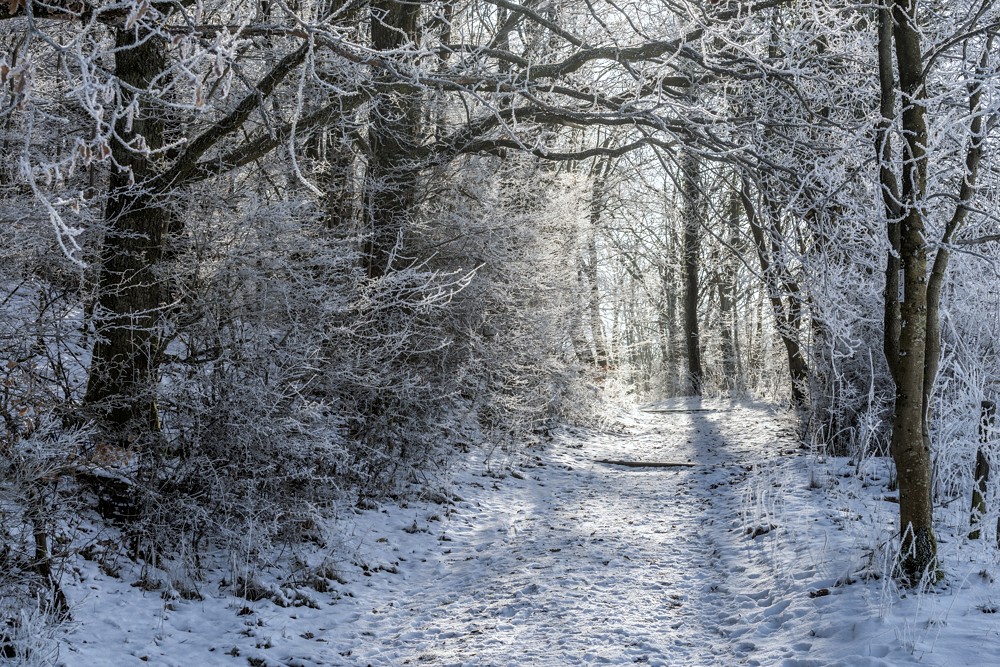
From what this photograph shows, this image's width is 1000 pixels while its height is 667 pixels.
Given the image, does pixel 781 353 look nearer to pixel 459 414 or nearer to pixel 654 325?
pixel 459 414

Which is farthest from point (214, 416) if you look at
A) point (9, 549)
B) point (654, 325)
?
point (654, 325)

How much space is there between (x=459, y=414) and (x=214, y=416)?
481 centimetres

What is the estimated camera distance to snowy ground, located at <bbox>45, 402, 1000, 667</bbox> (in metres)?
4.76

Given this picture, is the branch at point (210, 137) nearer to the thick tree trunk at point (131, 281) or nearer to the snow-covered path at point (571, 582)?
the thick tree trunk at point (131, 281)

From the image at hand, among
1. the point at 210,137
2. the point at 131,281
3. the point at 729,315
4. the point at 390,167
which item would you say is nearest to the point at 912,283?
the point at 210,137

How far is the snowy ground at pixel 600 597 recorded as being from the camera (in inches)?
187

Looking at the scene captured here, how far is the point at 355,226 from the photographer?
969 cm

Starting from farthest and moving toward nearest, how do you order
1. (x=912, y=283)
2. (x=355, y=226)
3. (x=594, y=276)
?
(x=594, y=276)
(x=355, y=226)
(x=912, y=283)

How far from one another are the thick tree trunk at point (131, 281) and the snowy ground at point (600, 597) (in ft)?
4.39

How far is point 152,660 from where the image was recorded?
467 centimetres

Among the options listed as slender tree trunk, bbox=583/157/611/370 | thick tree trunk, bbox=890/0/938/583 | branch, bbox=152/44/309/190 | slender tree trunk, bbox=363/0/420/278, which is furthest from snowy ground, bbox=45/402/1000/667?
slender tree trunk, bbox=583/157/611/370

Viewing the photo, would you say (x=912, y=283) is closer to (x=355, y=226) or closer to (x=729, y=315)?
(x=355, y=226)

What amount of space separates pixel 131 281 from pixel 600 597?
494 centimetres

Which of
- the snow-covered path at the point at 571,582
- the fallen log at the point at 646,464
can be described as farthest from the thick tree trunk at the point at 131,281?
the fallen log at the point at 646,464
